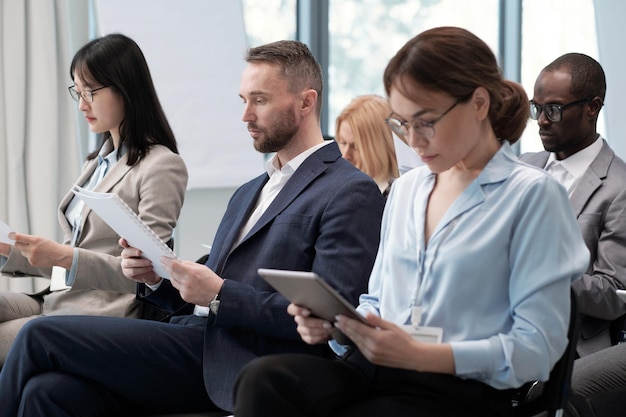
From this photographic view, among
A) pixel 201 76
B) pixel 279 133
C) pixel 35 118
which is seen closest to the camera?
pixel 279 133

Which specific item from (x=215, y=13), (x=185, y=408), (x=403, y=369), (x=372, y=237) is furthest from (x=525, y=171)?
(x=215, y=13)

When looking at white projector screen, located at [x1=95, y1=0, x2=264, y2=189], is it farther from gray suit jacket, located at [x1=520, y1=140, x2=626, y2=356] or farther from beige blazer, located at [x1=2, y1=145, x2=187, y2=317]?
gray suit jacket, located at [x1=520, y1=140, x2=626, y2=356]

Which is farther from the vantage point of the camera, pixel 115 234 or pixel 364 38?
pixel 364 38

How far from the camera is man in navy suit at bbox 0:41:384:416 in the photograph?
216cm

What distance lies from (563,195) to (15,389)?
57.4 inches

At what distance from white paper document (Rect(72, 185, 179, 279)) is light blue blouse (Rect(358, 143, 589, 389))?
607mm

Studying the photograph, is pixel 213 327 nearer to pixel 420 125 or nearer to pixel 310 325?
pixel 310 325

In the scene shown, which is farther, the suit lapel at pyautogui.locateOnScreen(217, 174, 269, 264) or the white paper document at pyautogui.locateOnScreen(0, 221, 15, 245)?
the white paper document at pyautogui.locateOnScreen(0, 221, 15, 245)

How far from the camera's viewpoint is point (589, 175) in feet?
8.61

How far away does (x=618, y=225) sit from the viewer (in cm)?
250

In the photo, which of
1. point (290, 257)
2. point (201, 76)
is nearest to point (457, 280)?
point (290, 257)

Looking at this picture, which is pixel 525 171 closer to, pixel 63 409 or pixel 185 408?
pixel 185 408

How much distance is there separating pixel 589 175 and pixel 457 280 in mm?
1123

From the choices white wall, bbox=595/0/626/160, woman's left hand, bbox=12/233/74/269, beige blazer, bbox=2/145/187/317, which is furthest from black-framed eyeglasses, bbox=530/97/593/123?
white wall, bbox=595/0/626/160
